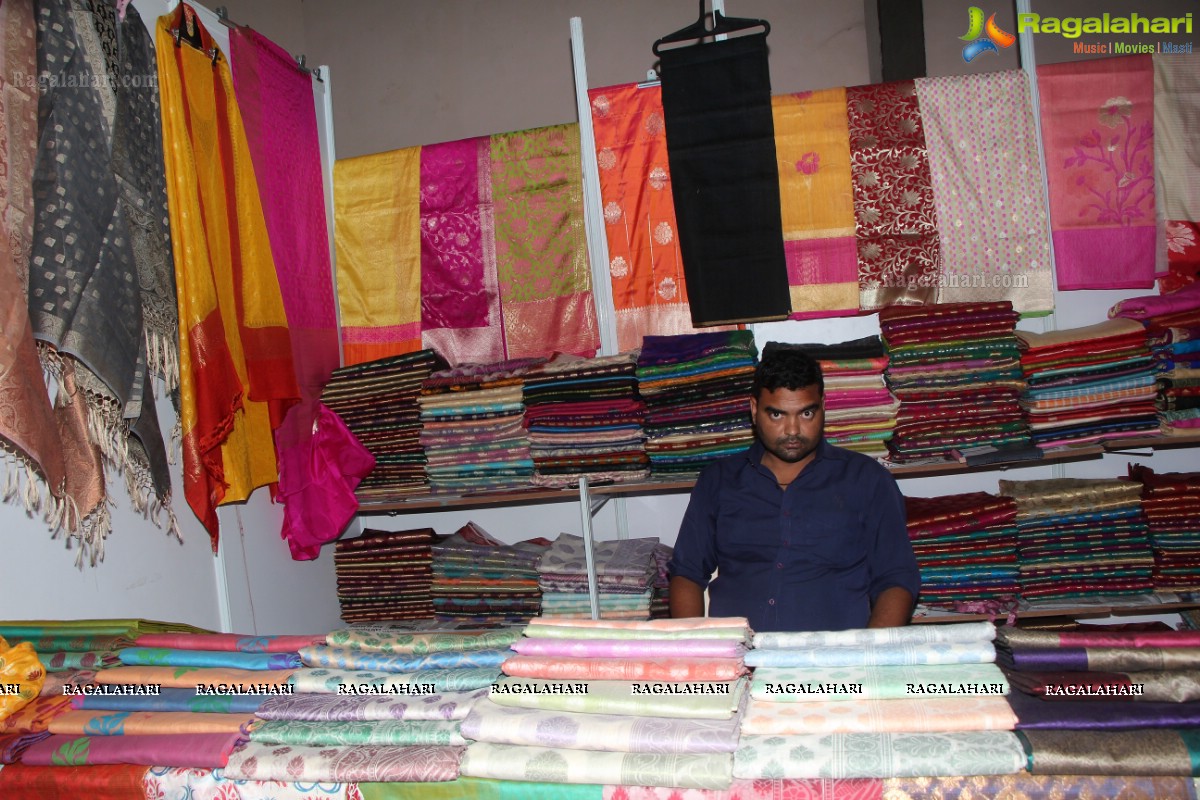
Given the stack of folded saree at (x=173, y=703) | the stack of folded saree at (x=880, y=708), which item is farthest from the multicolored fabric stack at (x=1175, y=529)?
the stack of folded saree at (x=173, y=703)

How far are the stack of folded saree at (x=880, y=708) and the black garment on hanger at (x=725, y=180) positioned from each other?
197 cm

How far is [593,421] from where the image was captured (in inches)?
120

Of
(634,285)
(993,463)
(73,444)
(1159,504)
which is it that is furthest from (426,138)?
(1159,504)

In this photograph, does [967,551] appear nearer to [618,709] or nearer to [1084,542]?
[1084,542]

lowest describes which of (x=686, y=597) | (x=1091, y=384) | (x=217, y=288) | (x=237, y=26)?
(x=686, y=597)

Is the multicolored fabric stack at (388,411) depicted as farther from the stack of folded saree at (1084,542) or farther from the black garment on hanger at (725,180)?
the stack of folded saree at (1084,542)

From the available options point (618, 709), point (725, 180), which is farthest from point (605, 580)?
point (618, 709)

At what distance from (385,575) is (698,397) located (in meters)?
1.39

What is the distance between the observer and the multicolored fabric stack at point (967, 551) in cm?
284

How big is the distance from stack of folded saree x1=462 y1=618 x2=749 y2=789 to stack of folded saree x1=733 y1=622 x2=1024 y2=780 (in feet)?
0.15

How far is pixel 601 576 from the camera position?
9.75 feet

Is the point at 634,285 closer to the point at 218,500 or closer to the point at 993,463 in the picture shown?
the point at 993,463

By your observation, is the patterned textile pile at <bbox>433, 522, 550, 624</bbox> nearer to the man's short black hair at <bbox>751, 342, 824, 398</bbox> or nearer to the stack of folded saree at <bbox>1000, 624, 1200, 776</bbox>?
the man's short black hair at <bbox>751, 342, 824, 398</bbox>

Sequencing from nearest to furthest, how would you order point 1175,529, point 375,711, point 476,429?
1. point 375,711
2. point 1175,529
3. point 476,429
